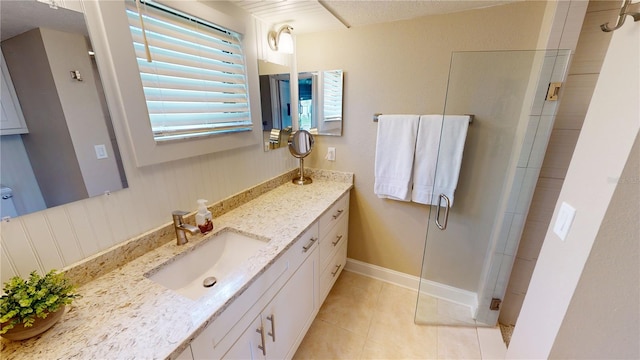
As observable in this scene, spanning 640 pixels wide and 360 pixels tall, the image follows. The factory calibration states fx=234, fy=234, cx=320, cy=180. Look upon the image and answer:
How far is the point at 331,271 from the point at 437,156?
1153mm

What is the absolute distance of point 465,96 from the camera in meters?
1.52

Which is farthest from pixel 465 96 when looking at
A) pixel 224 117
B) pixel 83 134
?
pixel 83 134

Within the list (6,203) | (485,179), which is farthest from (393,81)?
(6,203)

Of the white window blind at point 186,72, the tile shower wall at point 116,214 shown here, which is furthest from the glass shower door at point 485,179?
the tile shower wall at point 116,214

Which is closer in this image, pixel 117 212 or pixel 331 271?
pixel 117 212

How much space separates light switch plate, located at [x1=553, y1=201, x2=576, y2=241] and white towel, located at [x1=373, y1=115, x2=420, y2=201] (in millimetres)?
903

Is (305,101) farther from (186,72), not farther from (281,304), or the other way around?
(281,304)

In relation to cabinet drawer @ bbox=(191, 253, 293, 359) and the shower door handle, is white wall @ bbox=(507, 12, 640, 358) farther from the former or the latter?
cabinet drawer @ bbox=(191, 253, 293, 359)

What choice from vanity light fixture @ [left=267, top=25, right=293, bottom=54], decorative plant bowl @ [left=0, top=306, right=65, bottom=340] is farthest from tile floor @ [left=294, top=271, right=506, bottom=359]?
vanity light fixture @ [left=267, top=25, right=293, bottom=54]

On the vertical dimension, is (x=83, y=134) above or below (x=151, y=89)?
below

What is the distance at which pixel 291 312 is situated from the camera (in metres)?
1.28

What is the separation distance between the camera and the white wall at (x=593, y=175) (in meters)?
0.65

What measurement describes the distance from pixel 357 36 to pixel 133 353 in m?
2.02

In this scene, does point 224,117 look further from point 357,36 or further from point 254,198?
point 357,36
